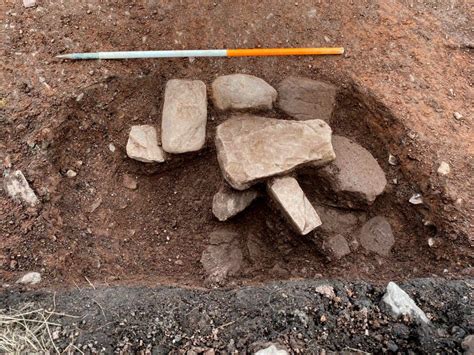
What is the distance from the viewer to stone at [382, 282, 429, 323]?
1.97 meters

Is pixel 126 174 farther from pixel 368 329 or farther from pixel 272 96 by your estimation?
pixel 368 329

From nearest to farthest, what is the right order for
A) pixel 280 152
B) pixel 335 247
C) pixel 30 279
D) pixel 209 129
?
pixel 30 279, pixel 280 152, pixel 335 247, pixel 209 129

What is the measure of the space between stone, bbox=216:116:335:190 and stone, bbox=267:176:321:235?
2.6 inches

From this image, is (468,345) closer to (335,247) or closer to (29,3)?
(335,247)

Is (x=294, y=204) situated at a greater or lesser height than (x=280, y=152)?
lesser

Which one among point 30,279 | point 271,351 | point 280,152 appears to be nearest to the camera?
point 271,351

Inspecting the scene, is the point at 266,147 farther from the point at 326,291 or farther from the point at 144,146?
the point at 326,291

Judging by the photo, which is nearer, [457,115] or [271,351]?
[271,351]

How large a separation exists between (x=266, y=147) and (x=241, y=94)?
1.23ft

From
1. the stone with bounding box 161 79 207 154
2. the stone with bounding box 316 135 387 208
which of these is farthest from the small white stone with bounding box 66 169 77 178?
the stone with bounding box 316 135 387 208

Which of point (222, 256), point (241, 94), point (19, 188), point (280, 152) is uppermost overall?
point (241, 94)

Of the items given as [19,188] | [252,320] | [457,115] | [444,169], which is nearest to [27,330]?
[19,188]

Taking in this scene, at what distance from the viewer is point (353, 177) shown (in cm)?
267

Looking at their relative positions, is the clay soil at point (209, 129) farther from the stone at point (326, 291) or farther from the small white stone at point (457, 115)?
the stone at point (326, 291)
